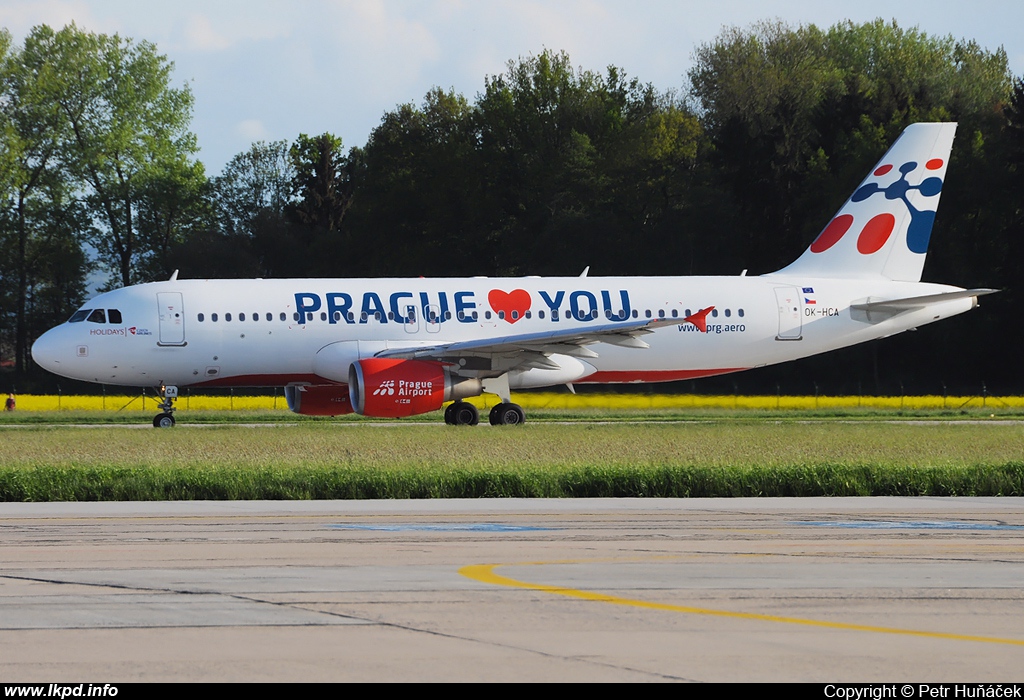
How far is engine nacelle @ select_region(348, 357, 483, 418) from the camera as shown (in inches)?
1212

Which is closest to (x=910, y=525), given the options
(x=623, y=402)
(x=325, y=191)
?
(x=623, y=402)

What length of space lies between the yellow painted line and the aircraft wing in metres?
20.3

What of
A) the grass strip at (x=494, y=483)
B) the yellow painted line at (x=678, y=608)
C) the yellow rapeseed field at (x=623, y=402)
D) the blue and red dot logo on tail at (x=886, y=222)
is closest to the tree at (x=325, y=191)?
the yellow rapeseed field at (x=623, y=402)

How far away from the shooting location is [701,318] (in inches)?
1328

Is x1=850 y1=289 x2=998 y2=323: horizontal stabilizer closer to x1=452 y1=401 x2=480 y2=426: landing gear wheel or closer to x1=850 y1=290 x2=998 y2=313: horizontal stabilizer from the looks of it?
x1=850 y1=290 x2=998 y2=313: horizontal stabilizer

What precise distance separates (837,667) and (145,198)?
73479 mm

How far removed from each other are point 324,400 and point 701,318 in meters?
9.25

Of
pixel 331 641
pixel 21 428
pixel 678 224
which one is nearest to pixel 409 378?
pixel 21 428

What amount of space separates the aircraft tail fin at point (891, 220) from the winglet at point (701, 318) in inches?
136

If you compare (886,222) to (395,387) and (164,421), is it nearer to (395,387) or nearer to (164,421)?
(395,387)

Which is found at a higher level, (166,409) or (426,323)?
(426,323)

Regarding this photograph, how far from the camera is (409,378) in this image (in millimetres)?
31094

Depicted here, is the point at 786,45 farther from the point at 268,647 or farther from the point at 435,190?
the point at 268,647

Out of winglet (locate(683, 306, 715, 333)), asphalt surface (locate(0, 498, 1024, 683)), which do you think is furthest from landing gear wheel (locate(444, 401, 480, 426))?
asphalt surface (locate(0, 498, 1024, 683))
